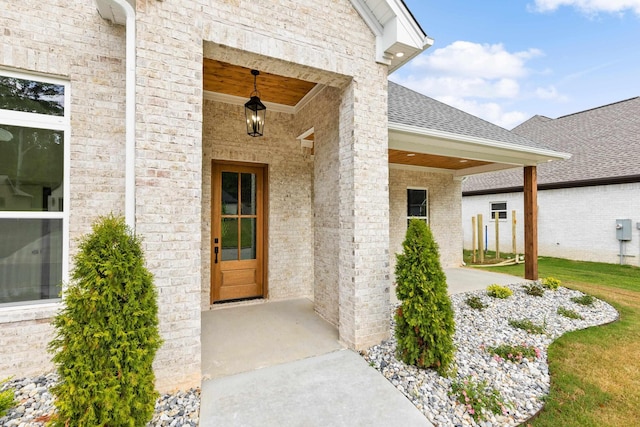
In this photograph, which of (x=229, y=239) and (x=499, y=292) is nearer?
(x=229, y=239)

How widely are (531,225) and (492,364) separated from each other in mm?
4985

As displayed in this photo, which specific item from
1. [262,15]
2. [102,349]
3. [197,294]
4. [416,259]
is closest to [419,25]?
[262,15]

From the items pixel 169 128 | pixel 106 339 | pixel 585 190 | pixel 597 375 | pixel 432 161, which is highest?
pixel 432 161

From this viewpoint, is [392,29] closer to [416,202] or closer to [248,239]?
[248,239]

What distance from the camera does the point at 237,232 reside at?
504 centimetres

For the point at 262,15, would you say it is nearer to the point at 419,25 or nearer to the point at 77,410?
the point at 419,25

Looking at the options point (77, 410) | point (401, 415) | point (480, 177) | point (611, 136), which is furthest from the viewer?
point (480, 177)

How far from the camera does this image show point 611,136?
11.1 meters

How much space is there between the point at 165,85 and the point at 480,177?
1588 cm

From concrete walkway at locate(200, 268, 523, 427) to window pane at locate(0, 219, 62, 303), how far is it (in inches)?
69.7

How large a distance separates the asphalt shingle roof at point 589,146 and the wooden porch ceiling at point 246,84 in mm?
11662

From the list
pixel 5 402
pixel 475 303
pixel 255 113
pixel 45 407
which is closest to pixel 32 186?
pixel 5 402

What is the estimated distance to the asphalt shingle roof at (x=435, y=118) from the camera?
197 inches

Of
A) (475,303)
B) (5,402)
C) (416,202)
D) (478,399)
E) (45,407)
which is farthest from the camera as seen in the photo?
(416,202)
